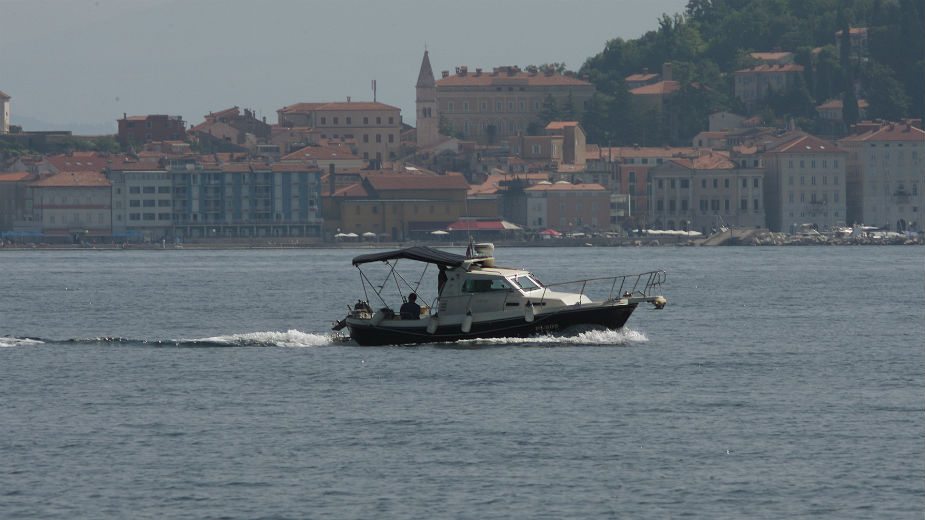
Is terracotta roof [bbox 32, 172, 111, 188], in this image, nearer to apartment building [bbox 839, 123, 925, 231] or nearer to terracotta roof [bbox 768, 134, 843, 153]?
terracotta roof [bbox 768, 134, 843, 153]

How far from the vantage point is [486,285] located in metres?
47.8

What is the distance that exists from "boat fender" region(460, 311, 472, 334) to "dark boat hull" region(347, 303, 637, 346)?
0.30 feet

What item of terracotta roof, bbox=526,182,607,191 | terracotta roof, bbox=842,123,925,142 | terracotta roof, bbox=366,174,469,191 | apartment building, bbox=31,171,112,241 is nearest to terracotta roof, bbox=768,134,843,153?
terracotta roof, bbox=842,123,925,142

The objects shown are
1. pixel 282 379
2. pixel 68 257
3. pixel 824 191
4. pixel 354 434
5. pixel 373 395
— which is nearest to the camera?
pixel 354 434

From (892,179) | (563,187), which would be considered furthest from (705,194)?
(892,179)

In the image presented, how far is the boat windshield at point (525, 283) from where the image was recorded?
4795 cm

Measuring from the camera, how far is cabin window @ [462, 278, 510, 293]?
1877 inches

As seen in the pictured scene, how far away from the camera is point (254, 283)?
329 feet

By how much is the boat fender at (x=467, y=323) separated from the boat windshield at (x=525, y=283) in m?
1.27

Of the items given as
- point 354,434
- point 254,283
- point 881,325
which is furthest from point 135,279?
point 354,434

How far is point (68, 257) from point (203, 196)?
2835cm

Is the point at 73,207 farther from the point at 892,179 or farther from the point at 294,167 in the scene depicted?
the point at 892,179

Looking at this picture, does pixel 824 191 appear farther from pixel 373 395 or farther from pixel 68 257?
pixel 373 395

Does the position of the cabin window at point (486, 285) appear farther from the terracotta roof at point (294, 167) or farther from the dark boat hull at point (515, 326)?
the terracotta roof at point (294, 167)
